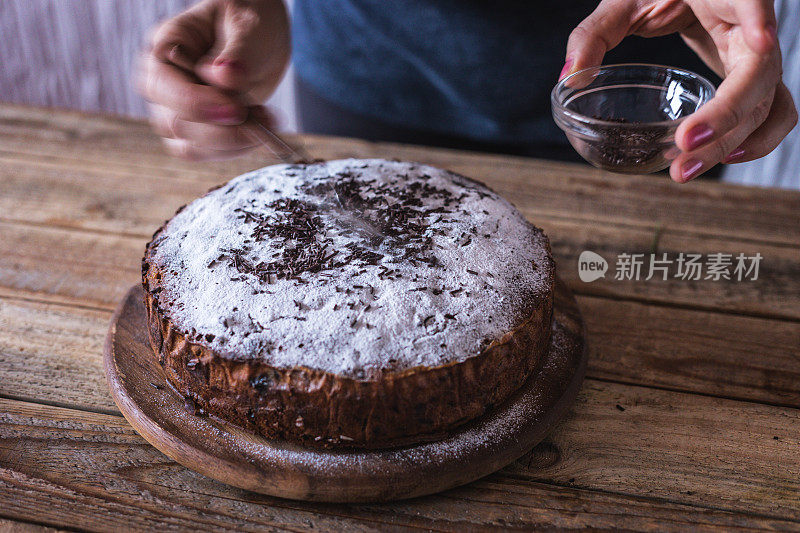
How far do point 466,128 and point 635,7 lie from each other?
797 millimetres

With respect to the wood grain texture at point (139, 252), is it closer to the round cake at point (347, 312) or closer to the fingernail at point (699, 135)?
the round cake at point (347, 312)

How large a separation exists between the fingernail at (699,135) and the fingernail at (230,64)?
852 millimetres

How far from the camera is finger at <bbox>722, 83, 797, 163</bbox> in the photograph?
3.93ft

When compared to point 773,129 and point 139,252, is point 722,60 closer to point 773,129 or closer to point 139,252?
point 773,129

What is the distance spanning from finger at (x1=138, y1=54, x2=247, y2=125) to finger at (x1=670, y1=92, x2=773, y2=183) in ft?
2.73

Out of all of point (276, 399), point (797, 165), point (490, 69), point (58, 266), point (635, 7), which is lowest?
point (797, 165)

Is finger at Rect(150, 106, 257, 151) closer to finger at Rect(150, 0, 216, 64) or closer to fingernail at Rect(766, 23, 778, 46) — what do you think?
finger at Rect(150, 0, 216, 64)

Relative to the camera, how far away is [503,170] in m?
2.06

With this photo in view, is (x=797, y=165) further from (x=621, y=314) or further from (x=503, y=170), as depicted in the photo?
(x=621, y=314)

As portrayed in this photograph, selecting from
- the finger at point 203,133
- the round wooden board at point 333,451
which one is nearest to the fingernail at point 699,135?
the round wooden board at point 333,451

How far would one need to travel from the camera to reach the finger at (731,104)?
1009 mm

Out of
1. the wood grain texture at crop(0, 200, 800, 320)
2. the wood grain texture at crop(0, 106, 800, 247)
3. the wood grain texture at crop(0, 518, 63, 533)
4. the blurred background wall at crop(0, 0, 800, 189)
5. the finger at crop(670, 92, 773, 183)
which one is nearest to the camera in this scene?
the wood grain texture at crop(0, 518, 63, 533)

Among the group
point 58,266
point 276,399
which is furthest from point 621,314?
point 58,266
